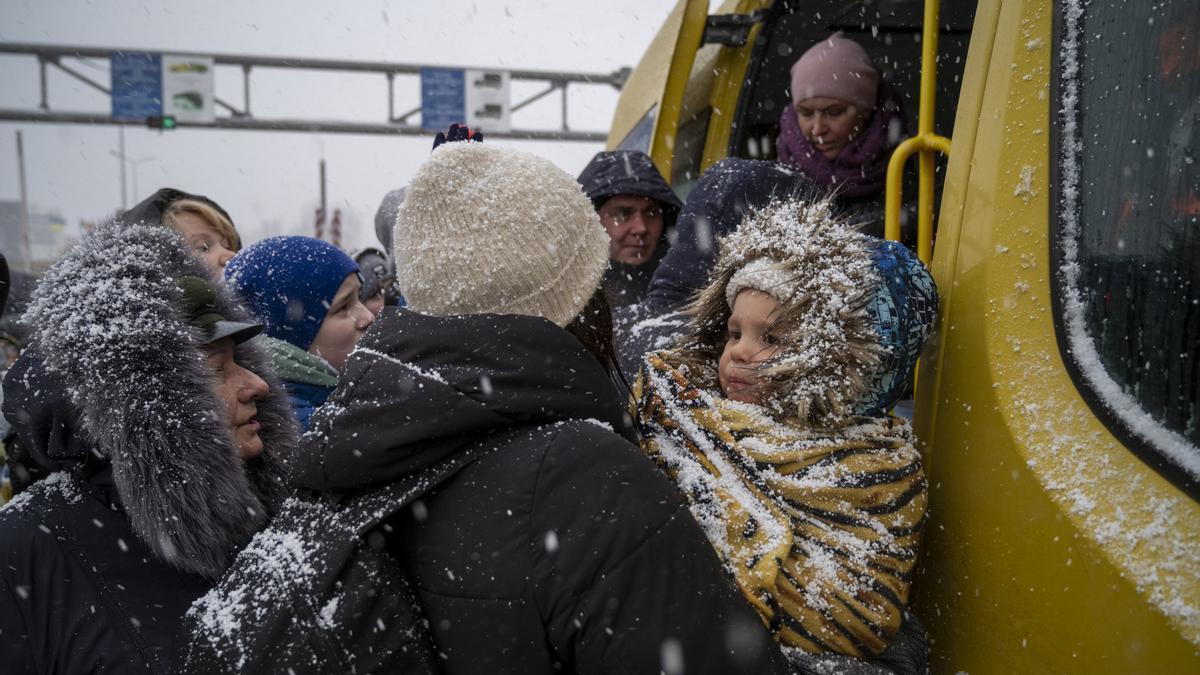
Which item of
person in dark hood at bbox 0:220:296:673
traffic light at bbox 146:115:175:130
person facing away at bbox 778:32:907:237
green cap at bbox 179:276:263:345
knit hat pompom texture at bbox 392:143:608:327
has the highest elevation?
traffic light at bbox 146:115:175:130

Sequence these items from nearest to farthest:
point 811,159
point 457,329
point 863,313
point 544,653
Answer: point 544,653
point 457,329
point 863,313
point 811,159

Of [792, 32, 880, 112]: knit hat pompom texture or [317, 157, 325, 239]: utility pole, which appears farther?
[317, 157, 325, 239]: utility pole

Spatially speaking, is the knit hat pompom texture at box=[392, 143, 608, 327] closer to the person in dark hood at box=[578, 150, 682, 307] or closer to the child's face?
the child's face

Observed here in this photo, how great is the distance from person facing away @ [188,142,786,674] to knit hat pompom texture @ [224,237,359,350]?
1573 millimetres

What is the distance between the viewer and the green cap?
1.89 m

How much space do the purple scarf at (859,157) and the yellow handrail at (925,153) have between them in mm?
1132

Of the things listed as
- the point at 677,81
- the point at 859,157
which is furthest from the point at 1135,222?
the point at 677,81

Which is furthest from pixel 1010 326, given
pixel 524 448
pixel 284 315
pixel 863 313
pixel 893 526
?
pixel 284 315

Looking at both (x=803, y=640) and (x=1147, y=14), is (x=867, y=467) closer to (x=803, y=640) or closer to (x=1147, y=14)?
(x=803, y=640)

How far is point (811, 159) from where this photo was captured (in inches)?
132

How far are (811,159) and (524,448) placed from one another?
2.41 metres

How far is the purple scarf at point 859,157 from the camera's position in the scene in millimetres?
3238

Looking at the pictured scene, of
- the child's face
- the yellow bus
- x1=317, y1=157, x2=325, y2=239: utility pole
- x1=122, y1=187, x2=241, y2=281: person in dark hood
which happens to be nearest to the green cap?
the child's face

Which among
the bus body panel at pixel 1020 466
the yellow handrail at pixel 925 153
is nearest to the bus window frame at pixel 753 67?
the yellow handrail at pixel 925 153
